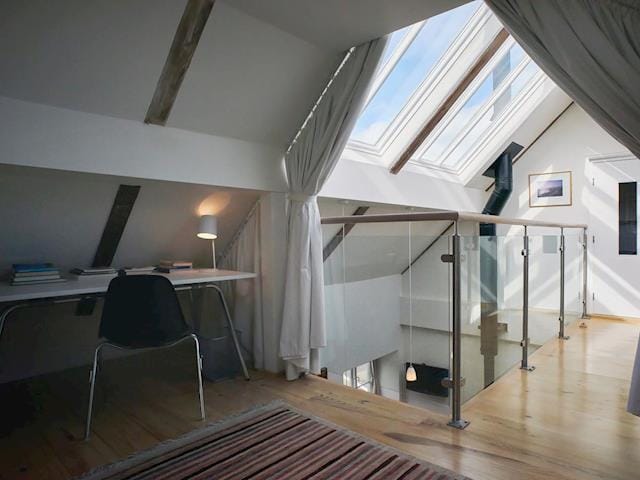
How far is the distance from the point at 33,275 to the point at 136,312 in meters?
0.77

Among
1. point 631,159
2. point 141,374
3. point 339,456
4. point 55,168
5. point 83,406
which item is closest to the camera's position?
point 339,456

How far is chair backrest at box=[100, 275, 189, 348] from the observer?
7.43 ft

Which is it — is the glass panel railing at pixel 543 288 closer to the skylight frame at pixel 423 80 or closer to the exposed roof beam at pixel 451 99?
the exposed roof beam at pixel 451 99

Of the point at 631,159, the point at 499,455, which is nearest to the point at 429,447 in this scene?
the point at 499,455

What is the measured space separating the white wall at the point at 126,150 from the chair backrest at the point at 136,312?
0.62 metres

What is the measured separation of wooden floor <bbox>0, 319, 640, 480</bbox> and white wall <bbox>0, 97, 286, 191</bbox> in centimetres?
138

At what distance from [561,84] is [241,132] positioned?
189 cm

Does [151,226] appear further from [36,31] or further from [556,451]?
[556,451]

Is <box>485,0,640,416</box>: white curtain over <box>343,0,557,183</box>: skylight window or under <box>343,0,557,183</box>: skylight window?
under

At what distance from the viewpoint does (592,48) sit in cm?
166

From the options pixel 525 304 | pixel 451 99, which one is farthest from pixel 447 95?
pixel 525 304

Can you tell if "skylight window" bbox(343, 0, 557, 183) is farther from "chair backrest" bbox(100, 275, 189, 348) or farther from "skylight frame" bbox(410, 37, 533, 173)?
"chair backrest" bbox(100, 275, 189, 348)

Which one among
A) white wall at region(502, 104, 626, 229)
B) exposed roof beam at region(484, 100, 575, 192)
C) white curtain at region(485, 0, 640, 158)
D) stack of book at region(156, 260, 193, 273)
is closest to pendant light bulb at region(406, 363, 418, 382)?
stack of book at region(156, 260, 193, 273)

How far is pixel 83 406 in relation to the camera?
2533 millimetres
